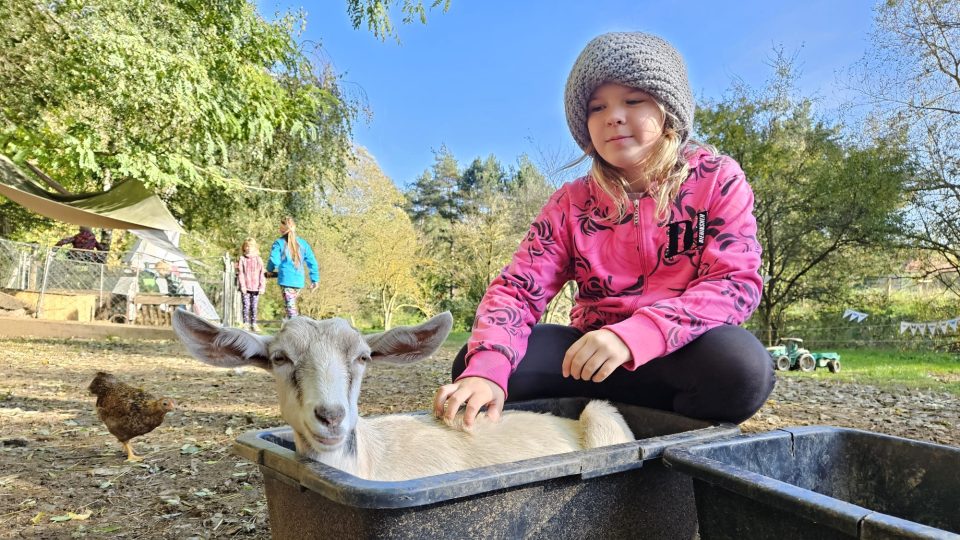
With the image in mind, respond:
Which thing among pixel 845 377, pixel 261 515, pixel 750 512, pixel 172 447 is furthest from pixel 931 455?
pixel 845 377

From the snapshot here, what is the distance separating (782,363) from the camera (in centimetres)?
1116

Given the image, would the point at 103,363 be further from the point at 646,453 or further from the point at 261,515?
the point at 646,453

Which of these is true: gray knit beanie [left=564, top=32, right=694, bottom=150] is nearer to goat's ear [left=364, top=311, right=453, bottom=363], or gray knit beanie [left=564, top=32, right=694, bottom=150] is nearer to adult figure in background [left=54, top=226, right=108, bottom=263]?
goat's ear [left=364, top=311, right=453, bottom=363]

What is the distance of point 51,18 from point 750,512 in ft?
32.6

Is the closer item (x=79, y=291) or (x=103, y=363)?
(x=103, y=363)

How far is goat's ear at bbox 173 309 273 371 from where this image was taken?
1.62 metres

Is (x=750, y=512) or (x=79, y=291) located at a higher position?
(x=79, y=291)

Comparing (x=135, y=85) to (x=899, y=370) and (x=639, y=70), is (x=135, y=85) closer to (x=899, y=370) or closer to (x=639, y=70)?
(x=639, y=70)

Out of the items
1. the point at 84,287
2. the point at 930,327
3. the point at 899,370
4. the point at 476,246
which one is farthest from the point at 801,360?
the point at 84,287

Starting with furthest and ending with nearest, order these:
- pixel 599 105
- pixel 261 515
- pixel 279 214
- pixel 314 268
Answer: pixel 279 214, pixel 314 268, pixel 261 515, pixel 599 105

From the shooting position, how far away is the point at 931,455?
155 centimetres

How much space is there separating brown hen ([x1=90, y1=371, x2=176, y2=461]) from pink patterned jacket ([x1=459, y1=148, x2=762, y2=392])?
2.83m

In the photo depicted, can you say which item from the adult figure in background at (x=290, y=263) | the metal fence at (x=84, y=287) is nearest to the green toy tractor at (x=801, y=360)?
the adult figure in background at (x=290, y=263)

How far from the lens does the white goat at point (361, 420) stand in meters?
1.57
